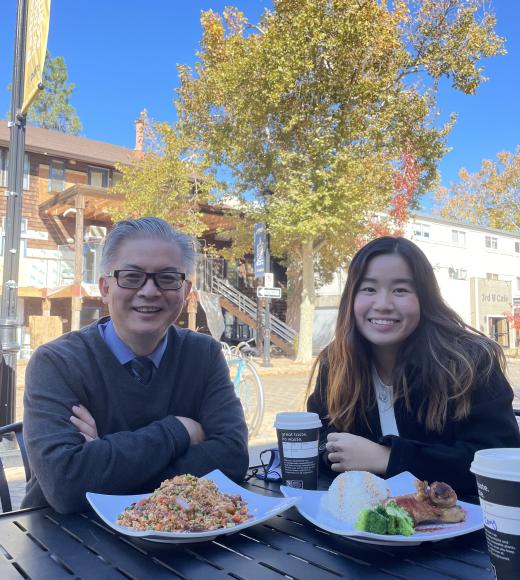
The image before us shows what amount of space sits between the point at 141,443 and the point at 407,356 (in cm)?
A: 127

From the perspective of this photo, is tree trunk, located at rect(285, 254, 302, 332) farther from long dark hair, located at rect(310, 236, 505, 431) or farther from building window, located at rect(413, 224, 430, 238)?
long dark hair, located at rect(310, 236, 505, 431)

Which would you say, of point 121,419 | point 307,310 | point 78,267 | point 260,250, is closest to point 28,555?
point 121,419

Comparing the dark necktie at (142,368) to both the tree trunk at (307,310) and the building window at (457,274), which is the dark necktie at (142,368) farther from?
Answer: the building window at (457,274)

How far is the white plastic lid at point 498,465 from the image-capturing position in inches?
41.6

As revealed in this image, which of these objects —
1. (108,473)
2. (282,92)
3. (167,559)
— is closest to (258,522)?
(167,559)

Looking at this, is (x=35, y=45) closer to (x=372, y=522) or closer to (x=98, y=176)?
(x=372, y=522)

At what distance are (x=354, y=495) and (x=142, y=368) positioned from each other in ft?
3.66

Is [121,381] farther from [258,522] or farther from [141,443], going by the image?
[258,522]

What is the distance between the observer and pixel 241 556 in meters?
1.37

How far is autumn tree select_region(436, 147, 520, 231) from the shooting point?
154 feet

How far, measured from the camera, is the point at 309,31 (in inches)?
637

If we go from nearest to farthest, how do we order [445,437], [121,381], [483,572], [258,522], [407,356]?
[483,572] → [258,522] → [121,381] → [445,437] → [407,356]

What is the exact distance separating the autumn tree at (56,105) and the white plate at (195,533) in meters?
47.4

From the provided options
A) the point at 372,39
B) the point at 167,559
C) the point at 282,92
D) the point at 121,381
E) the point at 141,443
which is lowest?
the point at 167,559
